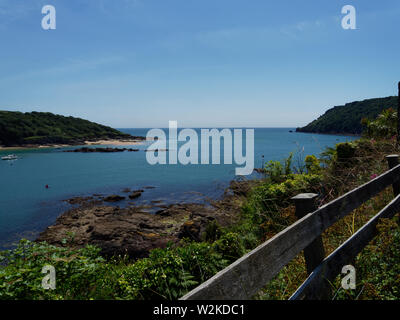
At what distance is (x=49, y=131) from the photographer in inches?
4013

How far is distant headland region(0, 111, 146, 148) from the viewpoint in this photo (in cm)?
8912

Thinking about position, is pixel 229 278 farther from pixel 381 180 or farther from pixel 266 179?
pixel 266 179

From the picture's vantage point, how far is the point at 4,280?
8.45ft

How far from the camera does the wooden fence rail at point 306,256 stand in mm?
1462

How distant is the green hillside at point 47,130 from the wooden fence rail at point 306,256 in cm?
10558

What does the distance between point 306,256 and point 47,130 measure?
4636 inches

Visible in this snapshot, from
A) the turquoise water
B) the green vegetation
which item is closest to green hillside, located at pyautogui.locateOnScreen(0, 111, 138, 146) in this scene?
the turquoise water

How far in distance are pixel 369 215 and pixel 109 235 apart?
40.5 ft

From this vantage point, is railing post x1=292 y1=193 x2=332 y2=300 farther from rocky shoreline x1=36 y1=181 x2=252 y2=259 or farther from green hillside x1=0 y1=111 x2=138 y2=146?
green hillside x1=0 y1=111 x2=138 y2=146

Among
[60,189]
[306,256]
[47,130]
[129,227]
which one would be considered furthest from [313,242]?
[47,130]

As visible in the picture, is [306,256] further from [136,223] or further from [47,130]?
[47,130]

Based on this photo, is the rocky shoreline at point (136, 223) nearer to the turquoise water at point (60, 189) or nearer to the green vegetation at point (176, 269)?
the turquoise water at point (60, 189)

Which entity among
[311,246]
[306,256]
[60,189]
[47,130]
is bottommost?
[60,189]

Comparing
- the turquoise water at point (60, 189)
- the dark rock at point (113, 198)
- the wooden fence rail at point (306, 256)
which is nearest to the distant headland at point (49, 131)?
the turquoise water at point (60, 189)
